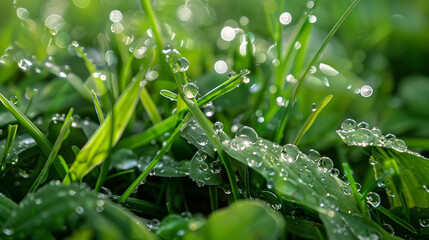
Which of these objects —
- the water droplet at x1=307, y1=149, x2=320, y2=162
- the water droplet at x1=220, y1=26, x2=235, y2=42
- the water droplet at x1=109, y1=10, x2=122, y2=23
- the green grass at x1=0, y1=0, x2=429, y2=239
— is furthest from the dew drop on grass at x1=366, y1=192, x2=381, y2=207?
→ the water droplet at x1=109, y1=10, x2=122, y2=23

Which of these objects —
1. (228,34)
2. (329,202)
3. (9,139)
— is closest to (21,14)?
(228,34)

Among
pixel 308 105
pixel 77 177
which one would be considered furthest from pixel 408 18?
pixel 77 177

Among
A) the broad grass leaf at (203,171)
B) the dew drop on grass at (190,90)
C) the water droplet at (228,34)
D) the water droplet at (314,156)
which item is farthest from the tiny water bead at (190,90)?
the water droplet at (228,34)

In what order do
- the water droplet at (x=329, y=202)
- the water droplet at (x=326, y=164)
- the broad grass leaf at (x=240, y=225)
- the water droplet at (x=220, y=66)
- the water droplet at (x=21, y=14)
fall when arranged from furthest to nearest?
the water droplet at (x=21, y=14), the water droplet at (x=220, y=66), the water droplet at (x=326, y=164), the water droplet at (x=329, y=202), the broad grass leaf at (x=240, y=225)

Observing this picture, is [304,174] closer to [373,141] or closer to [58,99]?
[373,141]

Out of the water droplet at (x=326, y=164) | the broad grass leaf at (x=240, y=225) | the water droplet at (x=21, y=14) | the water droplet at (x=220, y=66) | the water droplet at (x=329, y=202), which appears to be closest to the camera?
the broad grass leaf at (x=240, y=225)

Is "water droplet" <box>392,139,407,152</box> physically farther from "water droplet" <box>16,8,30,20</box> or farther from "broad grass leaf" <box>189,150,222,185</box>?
"water droplet" <box>16,8,30,20</box>

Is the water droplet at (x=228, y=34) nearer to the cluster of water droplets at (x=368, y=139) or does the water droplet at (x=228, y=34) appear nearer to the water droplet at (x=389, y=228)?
the cluster of water droplets at (x=368, y=139)

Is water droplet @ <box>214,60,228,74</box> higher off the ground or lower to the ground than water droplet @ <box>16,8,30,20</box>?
lower

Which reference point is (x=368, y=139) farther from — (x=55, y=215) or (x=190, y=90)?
(x=55, y=215)
